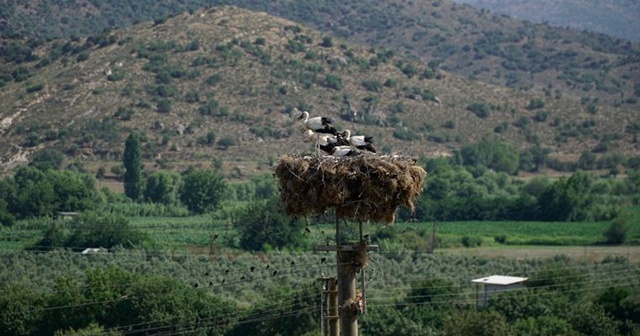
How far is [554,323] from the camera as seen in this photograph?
5000 cm

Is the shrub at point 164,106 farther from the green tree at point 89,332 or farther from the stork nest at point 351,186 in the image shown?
the stork nest at point 351,186

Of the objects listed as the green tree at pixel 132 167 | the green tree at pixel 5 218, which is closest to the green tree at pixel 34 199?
the green tree at pixel 5 218

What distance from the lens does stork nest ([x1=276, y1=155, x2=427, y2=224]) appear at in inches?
789

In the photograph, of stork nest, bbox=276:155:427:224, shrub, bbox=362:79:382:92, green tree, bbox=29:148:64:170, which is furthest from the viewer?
shrub, bbox=362:79:382:92

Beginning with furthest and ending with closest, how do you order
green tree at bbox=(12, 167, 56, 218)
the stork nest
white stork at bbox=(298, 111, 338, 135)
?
green tree at bbox=(12, 167, 56, 218), white stork at bbox=(298, 111, 338, 135), the stork nest

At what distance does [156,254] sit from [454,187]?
157 feet

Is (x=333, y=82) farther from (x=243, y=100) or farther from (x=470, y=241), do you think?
(x=470, y=241)

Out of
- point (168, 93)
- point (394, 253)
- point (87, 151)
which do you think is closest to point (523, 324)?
point (394, 253)

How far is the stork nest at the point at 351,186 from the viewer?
2005cm

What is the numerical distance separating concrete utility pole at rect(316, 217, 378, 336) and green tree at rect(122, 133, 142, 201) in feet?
280

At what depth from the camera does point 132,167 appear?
347 feet

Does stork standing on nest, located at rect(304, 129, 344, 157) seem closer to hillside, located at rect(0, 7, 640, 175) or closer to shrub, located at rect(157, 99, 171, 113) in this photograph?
hillside, located at rect(0, 7, 640, 175)

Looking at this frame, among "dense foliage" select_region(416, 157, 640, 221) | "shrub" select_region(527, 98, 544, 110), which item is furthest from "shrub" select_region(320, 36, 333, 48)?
"dense foliage" select_region(416, 157, 640, 221)

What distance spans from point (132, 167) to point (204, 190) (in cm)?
870
